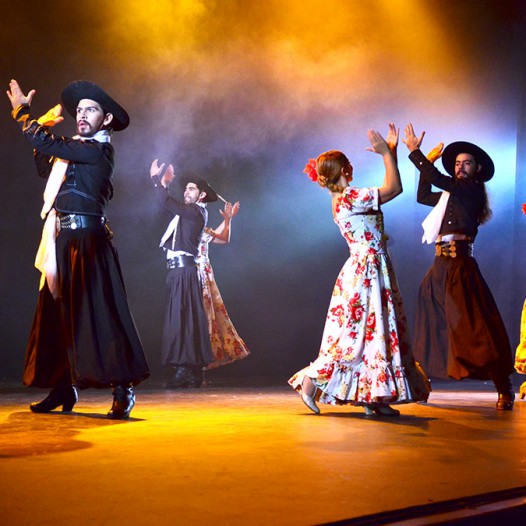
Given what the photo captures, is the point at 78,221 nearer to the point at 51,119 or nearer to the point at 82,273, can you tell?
the point at 82,273

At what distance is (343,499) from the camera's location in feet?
7.36

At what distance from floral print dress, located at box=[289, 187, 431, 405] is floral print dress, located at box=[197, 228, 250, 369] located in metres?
2.88

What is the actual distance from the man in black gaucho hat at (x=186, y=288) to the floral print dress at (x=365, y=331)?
2.64 metres

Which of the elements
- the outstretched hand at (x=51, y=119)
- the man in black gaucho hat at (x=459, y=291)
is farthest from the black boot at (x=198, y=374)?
the outstretched hand at (x=51, y=119)

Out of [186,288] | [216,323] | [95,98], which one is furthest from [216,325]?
[95,98]

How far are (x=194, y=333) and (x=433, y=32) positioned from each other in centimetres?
399

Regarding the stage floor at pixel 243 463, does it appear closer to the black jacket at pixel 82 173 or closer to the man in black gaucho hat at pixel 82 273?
the man in black gaucho hat at pixel 82 273

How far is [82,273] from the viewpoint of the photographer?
160 inches

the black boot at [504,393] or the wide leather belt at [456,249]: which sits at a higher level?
the wide leather belt at [456,249]

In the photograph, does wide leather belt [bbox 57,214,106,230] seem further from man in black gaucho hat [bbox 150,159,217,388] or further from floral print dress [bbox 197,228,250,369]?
floral print dress [bbox 197,228,250,369]

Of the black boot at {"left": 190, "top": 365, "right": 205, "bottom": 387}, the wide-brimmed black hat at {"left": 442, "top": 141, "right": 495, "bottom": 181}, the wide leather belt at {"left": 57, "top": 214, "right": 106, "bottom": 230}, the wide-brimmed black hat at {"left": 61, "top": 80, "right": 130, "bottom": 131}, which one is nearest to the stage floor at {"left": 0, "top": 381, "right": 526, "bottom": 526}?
the wide leather belt at {"left": 57, "top": 214, "right": 106, "bottom": 230}

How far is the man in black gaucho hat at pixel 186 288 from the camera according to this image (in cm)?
692

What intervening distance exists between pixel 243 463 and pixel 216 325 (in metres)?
4.54

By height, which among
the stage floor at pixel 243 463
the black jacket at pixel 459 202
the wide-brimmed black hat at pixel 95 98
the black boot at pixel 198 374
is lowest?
the stage floor at pixel 243 463
